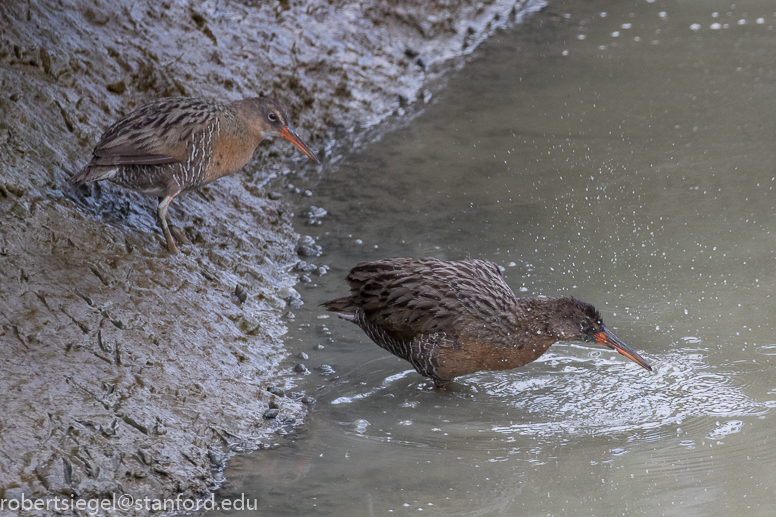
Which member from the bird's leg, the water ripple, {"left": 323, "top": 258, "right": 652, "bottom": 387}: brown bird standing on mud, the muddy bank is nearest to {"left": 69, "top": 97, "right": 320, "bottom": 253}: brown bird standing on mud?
the bird's leg

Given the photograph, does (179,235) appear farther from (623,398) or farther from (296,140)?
(623,398)

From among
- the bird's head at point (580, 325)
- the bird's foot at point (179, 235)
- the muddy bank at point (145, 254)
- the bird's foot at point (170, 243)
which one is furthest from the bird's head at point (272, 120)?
the bird's head at point (580, 325)

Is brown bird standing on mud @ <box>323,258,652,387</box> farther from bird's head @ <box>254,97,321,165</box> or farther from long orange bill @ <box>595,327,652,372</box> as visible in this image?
bird's head @ <box>254,97,321,165</box>

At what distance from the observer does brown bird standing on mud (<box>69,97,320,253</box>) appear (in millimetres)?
5773

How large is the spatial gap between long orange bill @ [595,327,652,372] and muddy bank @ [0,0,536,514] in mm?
1869

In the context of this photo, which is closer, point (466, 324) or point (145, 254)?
point (466, 324)

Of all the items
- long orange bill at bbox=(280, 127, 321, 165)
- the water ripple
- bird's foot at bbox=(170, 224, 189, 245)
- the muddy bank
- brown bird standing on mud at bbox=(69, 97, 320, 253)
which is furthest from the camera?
long orange bill at bbox=(280, 127, 321, 165)

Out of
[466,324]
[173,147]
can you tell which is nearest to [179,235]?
[173,147]

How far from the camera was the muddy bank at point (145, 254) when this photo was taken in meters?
4.59

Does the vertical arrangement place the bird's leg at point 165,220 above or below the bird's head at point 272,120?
below

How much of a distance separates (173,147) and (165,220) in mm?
533

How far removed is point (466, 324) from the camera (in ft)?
17.1

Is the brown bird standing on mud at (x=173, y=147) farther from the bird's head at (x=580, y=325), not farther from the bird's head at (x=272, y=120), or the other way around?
the bird's head at (x=580, y=325)

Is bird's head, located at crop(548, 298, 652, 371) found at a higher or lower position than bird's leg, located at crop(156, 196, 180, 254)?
lower
